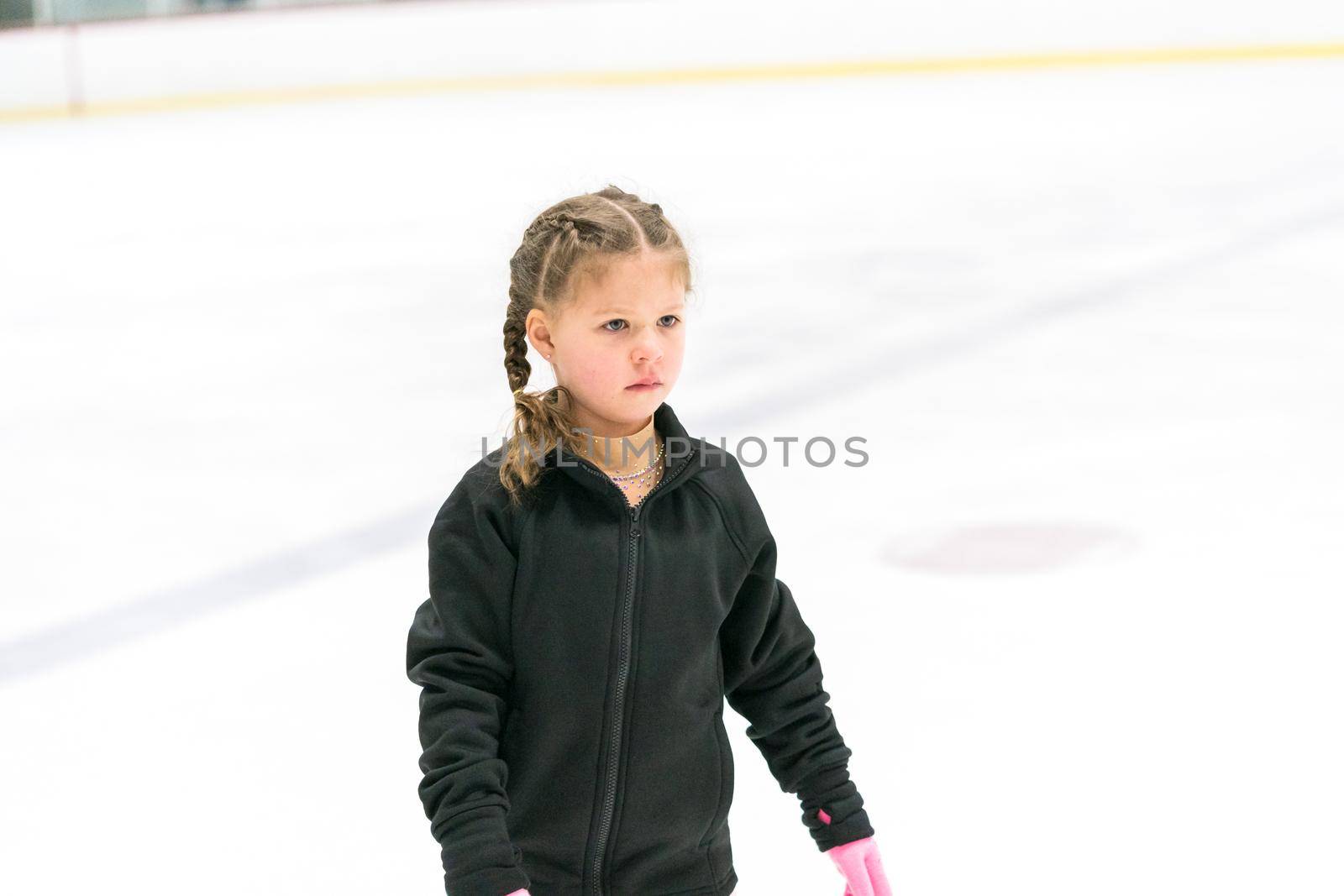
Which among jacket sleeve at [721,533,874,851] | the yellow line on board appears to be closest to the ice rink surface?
jacket sleeve at [721,533,874,851]

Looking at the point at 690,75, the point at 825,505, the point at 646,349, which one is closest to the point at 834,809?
the point at 646,349

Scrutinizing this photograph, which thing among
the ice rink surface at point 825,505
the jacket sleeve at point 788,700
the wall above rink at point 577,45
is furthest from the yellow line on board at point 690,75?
the jacket sleeve at point 788,700

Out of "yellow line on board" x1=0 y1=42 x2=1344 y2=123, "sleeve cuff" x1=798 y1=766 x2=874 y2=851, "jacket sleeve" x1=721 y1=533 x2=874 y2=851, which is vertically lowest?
"sleeve cuff" x1=798 y1=766 x2=874 y2=851

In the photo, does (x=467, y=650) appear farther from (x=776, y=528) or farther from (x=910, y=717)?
(x=776, y=528)

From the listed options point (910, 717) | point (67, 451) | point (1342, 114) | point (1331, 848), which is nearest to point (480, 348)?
point (67, 451)

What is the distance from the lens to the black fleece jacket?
44.9 inches

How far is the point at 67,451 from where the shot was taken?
11.7 ft

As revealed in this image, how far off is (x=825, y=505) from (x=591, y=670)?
1891 millimetres

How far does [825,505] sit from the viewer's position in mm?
3041

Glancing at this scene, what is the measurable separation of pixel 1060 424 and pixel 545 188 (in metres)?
4.09

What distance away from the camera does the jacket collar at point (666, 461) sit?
1.17 m

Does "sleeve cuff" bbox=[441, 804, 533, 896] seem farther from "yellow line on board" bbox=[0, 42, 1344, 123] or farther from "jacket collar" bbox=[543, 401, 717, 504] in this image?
"yellow line on board" bbox=[0, 42, 1344, 123]

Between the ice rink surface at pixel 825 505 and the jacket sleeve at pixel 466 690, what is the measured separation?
26cm

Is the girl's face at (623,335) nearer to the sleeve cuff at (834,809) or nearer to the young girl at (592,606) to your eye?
the young girl at (592,606)
